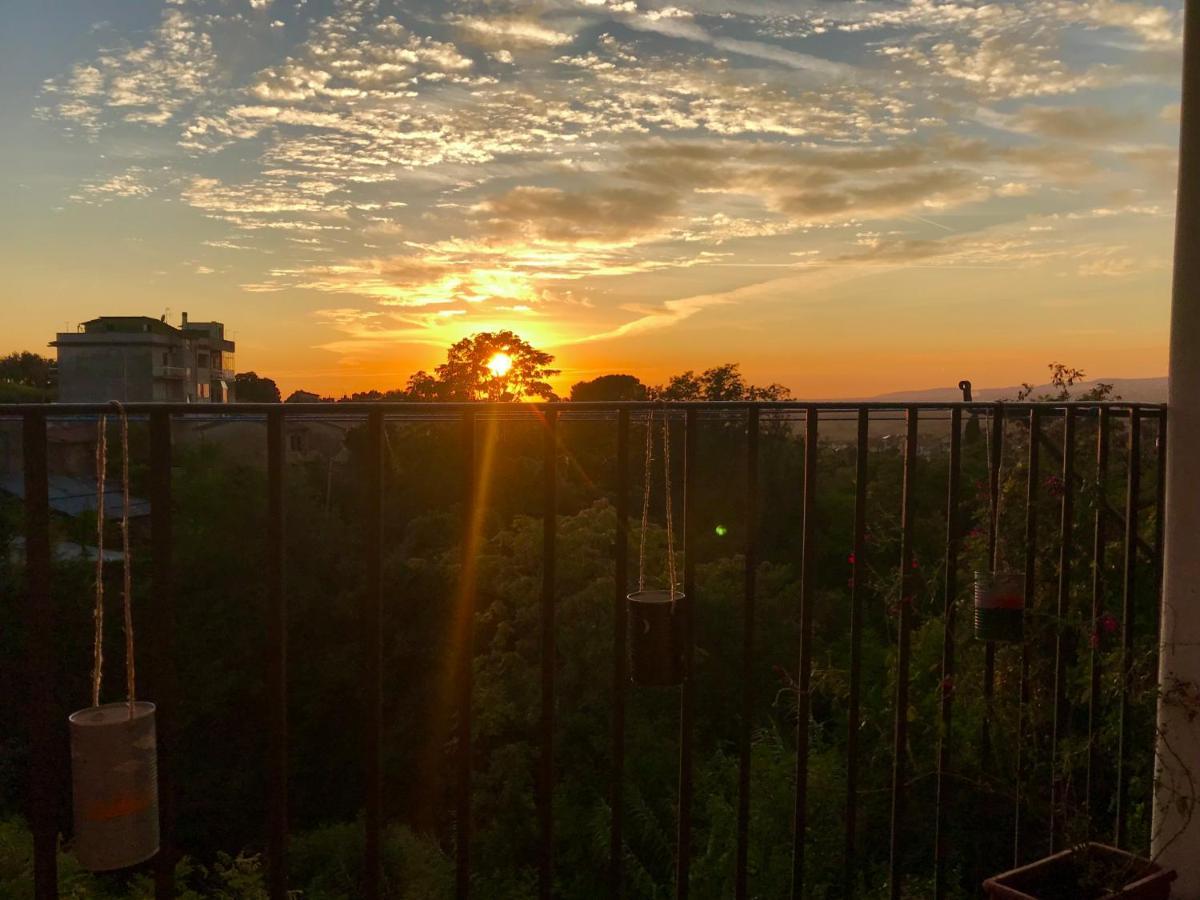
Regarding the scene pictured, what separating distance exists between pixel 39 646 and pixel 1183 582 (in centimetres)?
229

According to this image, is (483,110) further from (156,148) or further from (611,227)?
(156,148)

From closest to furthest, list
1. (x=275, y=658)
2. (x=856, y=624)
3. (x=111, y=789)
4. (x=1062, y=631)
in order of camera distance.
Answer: (x=111, y=789), (x=275, y=658), (x=856, y=624), (x=1062, y=631)

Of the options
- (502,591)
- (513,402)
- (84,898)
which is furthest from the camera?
(502,591)

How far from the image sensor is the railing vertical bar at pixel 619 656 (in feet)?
5.33

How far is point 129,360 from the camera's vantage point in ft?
119

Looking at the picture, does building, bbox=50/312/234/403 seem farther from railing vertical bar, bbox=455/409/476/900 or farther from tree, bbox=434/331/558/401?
railing vertical bar, bbox=455/409/476/900

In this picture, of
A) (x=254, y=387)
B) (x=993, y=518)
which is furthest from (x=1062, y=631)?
(x=254, y=387)

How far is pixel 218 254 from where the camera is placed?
2020 centimetres

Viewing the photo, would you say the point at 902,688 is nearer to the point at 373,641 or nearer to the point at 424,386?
the point at 373,641

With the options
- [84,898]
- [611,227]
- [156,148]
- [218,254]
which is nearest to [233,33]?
[611,227]

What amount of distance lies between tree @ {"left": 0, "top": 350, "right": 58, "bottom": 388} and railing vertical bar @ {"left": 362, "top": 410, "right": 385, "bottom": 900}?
124 ft

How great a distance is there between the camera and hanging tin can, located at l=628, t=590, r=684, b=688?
1.66m

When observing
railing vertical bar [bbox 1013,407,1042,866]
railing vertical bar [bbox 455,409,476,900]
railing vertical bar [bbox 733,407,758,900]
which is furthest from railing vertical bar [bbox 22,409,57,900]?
railing vertical bar [bbox 1013,407,1042,866]

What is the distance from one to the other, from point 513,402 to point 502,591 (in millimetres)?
12394
